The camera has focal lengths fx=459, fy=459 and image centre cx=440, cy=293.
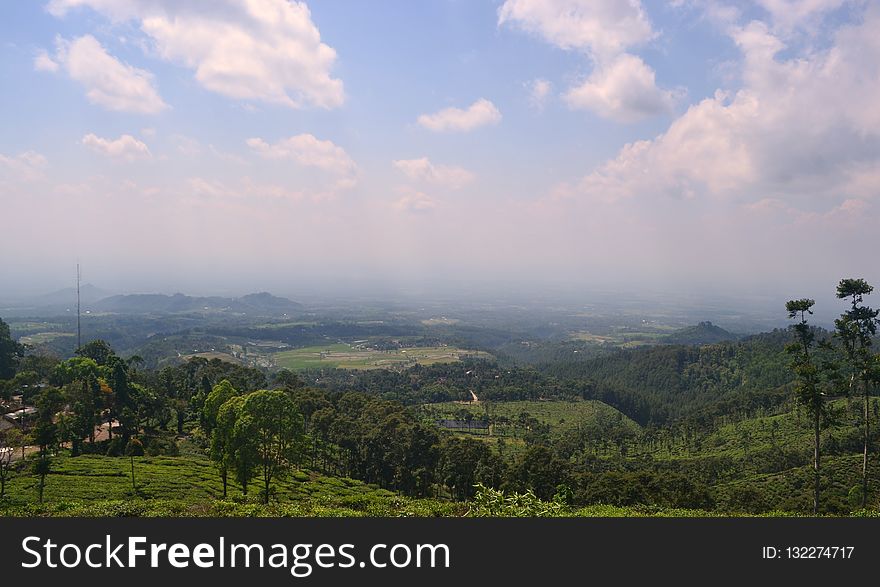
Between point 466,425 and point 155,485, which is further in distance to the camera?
point 466,425

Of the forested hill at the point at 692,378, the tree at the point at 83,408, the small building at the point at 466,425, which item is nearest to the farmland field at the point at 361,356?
the forested hill at the point at 692,378

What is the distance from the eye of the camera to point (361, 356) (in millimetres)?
168000

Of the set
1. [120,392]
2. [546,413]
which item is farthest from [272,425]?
[546,413]

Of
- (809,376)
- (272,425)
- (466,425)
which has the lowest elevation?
(466,425)

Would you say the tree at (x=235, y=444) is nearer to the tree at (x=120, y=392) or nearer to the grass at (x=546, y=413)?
the tree at (x=120, y=392)

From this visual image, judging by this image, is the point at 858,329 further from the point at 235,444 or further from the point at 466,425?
the point at 466,425

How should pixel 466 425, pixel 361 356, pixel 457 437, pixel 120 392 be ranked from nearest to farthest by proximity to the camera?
pixel 120 392 < pixel 457 437 < pixel 466 425 < pixel 361 356

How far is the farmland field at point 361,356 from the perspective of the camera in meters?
149

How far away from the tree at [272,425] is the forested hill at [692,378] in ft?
290

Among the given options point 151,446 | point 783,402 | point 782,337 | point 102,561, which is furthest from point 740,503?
point 782,337

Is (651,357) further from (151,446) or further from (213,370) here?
(151,446)

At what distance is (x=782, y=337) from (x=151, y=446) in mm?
159409

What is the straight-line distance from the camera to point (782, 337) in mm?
135750

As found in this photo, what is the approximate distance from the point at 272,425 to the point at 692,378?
13397 centimetres
